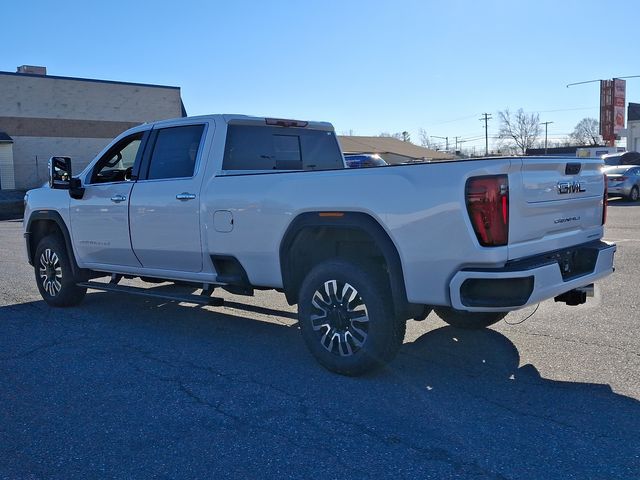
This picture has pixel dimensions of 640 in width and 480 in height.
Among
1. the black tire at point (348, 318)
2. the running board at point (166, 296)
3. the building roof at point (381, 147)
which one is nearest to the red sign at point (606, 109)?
the building roof at point (381, 147)

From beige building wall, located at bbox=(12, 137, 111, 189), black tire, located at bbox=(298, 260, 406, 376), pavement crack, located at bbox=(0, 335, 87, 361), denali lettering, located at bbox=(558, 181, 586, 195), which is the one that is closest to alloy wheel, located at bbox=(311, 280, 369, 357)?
black tire, located at bbox=(298, 260, 406, 376)

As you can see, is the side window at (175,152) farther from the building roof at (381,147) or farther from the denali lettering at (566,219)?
the building roof at (381,147)

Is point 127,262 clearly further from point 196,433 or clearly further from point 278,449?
point 278,449

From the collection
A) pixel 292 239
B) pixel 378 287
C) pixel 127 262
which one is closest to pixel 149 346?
pixel 127 262

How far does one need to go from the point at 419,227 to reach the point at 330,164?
3.04 m

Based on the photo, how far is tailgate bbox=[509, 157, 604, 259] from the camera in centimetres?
417

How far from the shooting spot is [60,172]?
7.27 m

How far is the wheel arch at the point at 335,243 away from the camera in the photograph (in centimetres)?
449

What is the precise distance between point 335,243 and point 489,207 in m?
1.49

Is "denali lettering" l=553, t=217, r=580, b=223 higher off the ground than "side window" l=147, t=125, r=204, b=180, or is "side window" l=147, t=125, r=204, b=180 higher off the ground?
"side window" l=147, t=125, r=204, b=180

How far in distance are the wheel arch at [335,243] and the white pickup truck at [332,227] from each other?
1 cm

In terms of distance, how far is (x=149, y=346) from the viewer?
5.88 m

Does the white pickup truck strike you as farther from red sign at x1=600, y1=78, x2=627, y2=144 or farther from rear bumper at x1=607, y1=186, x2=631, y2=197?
red sign at x1=600, y1=78, x2=627, y2=144

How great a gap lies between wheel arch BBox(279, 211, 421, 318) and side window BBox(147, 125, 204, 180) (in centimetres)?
151
